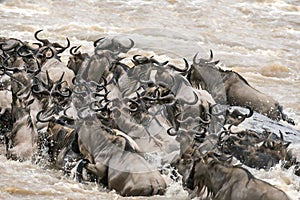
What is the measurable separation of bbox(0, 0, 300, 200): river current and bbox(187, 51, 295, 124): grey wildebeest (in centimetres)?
60

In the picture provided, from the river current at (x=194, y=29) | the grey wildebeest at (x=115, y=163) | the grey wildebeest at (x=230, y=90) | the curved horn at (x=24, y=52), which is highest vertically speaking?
the grey wildebeest at (x=115, y=163)

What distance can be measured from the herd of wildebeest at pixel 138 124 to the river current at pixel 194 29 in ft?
7.18

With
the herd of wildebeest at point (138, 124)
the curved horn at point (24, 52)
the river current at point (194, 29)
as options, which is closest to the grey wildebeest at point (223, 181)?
the herd of wildebeest at point (138, 124)

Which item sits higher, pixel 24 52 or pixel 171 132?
pixel 171 132

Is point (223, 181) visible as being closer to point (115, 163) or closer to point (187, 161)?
point (187, 161)

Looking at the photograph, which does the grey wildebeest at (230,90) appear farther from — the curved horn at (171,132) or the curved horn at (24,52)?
the curved horn at (24,52)

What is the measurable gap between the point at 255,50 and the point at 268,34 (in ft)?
8.92

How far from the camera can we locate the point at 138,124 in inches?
419

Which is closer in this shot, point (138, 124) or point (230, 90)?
point (138, 124)

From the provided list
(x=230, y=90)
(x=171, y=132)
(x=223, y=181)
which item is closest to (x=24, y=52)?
(x=230, y=90)

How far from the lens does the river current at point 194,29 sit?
19.0 m

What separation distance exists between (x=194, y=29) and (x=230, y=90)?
10393mm

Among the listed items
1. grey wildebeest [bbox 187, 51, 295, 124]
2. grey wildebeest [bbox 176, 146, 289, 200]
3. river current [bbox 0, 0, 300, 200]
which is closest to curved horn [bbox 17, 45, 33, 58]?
grey wildebeest [bbox 187, 51, 295, 124]

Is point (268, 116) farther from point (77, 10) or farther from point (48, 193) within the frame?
point (77, 10)
